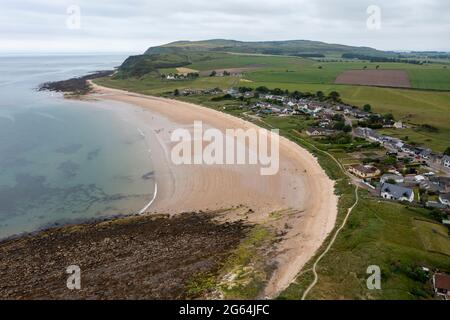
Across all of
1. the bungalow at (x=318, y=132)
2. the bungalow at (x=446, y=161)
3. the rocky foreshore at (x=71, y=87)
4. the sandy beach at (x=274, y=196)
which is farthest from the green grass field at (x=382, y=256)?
the rocky foreshore at (x=71, y=87)

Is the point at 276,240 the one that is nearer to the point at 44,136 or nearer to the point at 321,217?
the point at 321,217

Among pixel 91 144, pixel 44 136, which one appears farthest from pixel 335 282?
pixel 44 136

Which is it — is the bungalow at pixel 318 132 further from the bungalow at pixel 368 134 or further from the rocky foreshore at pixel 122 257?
the rocky foreshore at pixel 122 257

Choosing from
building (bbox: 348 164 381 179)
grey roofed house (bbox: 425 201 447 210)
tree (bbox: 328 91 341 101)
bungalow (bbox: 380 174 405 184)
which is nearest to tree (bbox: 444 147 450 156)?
building (bbox: 348 164 381 179)

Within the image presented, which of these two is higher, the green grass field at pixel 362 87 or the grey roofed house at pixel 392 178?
the green grass field at pixel 362 87

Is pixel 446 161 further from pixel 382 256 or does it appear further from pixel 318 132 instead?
pixel 382 256

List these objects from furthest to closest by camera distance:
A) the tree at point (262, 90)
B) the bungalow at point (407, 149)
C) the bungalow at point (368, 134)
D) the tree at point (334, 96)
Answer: the tree at point (262, 90) < the tree at point (334, 96) < the bungalow at point (368, 134) < the bungalow at point (407, 149)

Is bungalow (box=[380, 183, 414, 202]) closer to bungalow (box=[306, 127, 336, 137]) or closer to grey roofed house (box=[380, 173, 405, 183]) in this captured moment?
grey roofed house (box=[380, 173, 405, 183])

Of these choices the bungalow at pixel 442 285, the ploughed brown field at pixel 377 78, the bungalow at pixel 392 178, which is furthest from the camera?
the ploughed brown field at pixel 377 78
